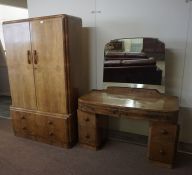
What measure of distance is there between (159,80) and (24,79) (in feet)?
5.93

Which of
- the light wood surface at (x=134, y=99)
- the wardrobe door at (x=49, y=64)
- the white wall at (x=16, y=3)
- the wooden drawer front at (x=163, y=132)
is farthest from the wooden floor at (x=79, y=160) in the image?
the white wall at (x=16, y=3)

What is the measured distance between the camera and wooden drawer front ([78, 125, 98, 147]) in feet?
7.84

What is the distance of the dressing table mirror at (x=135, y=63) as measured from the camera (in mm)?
2266

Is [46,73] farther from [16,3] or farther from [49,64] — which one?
[16,3]

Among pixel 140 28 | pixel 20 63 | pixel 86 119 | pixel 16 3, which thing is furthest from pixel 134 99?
pixel 16 3

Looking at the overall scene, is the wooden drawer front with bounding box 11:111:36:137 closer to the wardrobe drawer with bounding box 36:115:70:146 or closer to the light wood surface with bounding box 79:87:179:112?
the wardrobe drawer with bounding box 36:115:70:146

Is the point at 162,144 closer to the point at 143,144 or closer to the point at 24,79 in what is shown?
the point at 143,144

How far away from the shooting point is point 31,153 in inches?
95.8

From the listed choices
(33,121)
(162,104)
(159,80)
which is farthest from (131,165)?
(33,121)

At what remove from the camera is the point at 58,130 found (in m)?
2.49

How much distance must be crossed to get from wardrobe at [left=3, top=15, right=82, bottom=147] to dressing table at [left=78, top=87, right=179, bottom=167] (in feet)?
0.81

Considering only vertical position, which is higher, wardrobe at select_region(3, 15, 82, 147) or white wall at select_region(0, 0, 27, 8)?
white wall at select_region(0, 0, 27, 8)

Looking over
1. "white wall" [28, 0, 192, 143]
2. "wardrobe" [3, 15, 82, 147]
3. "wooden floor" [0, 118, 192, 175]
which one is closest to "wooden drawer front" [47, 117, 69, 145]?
"wardrobe" [3, 15, 82, 147]

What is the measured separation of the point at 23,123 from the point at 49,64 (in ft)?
3.34
